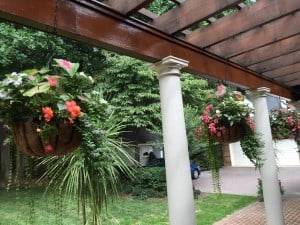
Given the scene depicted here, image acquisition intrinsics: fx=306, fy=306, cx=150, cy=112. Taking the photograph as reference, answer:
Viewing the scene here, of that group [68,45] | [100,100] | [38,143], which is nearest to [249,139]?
[100,100]

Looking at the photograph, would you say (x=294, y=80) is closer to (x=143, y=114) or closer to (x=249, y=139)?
(x=249, y=139)

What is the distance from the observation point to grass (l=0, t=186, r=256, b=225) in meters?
5.84

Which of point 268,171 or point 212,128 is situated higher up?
point 212,128

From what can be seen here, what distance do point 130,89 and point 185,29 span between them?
20.0 feet

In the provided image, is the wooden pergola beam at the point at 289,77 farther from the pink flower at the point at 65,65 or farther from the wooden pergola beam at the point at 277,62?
the pink flower at the point at 65,65

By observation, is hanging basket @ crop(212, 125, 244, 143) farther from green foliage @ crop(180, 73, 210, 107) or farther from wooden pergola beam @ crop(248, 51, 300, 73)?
green foliage @ crop(180, 73, 210, 107)

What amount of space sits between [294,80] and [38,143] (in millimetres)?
4486

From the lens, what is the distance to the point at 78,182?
8.55 ft

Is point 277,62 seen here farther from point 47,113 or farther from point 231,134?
point 47,113

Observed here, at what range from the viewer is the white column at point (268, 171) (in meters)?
3.75

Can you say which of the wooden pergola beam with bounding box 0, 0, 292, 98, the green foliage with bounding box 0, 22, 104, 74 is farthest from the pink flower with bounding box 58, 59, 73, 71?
the green foliage with bounding box 0, 22, 104, 74

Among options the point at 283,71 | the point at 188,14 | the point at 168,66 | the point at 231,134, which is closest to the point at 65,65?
the point at 168,66

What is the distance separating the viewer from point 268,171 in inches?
152

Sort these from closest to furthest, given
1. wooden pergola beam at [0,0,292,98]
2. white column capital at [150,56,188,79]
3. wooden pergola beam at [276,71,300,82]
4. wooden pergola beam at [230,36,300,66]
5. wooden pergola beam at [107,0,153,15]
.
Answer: wooden pergola beam at [0,0,292,98] → wooden pergola beam at [107,0,153,15] → white column capital at [150,56,188,79] → wooden pergola beam at [230,36,300,66] → wooden pergola beam at [276,71,300,82]
